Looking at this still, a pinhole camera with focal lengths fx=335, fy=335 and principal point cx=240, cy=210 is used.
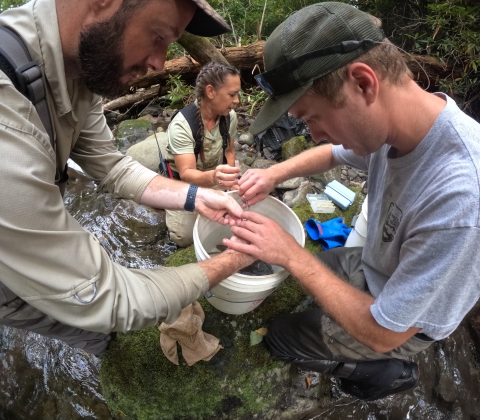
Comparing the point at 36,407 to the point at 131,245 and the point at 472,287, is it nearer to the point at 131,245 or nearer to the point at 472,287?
the point at 131,245

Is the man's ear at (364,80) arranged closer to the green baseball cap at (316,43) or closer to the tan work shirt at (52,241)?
the green baseball cap at (316,43)

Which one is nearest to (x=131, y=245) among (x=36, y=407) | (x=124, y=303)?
(x=36, y=407)

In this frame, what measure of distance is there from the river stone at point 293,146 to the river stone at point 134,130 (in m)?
2.67

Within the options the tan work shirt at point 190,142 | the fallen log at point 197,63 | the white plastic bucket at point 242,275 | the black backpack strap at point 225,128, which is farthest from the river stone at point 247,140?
the white plastic bucket at point 242,275

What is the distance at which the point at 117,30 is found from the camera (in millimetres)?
1573

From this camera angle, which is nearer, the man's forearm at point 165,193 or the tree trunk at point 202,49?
the man's forearm at point 165,193

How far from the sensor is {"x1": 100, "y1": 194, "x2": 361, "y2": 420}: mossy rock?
7.55 ft

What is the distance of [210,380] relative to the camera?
7.63 ft

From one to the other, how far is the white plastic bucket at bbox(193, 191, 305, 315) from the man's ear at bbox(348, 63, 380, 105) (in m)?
0.92

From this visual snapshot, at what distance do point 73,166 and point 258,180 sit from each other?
4075 mm

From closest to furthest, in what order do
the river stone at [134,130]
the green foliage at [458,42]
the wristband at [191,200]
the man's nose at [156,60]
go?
the man's nose at [156,60] → the wristband at [191,200] → the green foliage at [458,42] → the river stone at [134,130]

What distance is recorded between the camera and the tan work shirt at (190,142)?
3.46 metres

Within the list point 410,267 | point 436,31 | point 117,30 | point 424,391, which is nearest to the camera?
point 410,267

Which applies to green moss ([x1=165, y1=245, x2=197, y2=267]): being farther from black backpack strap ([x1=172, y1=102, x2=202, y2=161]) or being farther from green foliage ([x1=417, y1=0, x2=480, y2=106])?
green foliage ([x1=417, y1=0, x2=480, y2=106])
